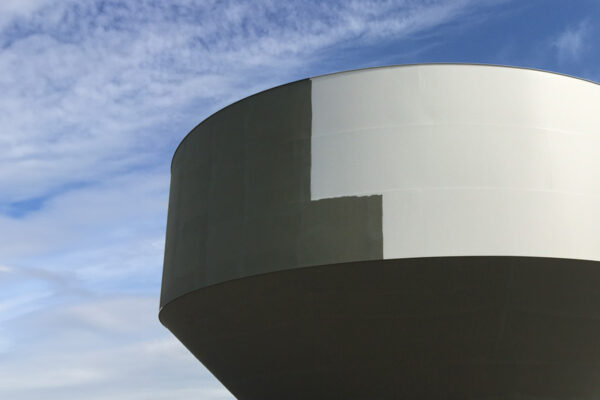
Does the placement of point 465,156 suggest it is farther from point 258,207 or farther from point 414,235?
point 258,207

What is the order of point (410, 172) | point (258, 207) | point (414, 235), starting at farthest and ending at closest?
point (258, 207), point (410, 172), point (414, 235)

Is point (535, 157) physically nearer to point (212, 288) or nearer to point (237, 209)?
point (237, 209)

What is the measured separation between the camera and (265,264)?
44.7ft

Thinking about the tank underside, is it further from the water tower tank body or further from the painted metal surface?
the painted metal surface

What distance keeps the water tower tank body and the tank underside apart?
1.4 inches

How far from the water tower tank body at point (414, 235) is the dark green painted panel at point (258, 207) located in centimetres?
4

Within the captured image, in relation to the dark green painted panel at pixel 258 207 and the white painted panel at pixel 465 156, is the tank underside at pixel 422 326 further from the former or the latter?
the white painted panel at pixel 465 156

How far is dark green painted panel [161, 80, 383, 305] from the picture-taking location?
1315cm

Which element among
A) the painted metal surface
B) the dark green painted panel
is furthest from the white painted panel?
the dark green painted panel

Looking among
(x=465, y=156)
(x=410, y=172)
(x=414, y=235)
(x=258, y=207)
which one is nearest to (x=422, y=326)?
(x=414, y=235)

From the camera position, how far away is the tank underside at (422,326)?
42.5 ft

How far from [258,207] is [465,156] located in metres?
4.14

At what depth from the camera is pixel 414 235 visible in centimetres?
1270

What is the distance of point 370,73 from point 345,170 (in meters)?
2.07
